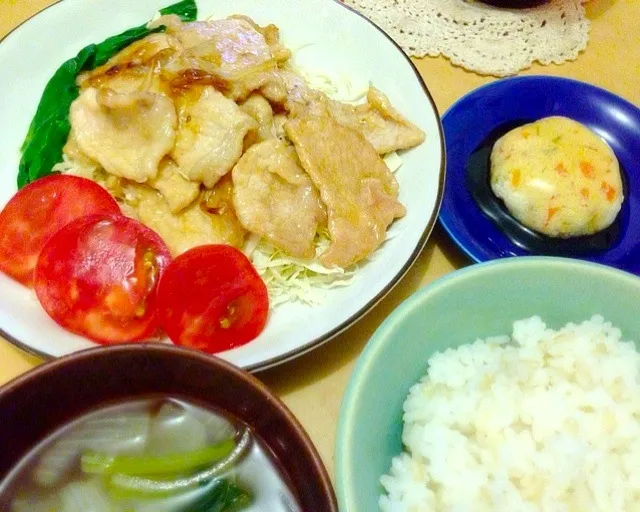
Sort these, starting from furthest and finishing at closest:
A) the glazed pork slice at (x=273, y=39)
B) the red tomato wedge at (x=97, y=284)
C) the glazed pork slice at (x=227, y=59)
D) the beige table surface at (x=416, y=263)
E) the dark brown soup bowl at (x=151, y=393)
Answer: the glazed pork slice at (x=273, y=39) < the glazed pork slice at (x=227, y=59) < the beige table surface at (x=416, y=263) < the red tomato wedge at (x=97, y=284) < the dark brown soup bowl at (x=151, y=393)

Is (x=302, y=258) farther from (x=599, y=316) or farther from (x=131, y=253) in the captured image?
(x=599, y=316)

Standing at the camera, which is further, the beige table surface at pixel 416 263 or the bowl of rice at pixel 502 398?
the beige table surface at pixel 416 263

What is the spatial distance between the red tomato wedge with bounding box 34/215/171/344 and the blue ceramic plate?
82cm

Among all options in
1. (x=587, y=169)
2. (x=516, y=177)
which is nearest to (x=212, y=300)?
(x=516, y=177)

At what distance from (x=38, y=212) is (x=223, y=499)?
36.1 inches

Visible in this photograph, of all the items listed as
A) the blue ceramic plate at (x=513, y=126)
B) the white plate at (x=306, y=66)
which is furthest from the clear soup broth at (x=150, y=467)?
the blue ceramic plate at (x=513, y=126)

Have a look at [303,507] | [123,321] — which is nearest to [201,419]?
[303,507]

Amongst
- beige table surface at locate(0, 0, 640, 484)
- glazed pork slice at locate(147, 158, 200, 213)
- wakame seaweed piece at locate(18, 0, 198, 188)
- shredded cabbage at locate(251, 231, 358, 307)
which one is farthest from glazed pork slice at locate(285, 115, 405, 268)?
wakame seaweed piece at locate(18, 0, 198, 188)

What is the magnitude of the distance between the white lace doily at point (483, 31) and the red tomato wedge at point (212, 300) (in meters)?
1.19

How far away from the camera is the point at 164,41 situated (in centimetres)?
180

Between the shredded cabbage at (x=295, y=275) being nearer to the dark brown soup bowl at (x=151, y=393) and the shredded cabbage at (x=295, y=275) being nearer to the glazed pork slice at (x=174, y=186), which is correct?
the glazed pork slice at (x=174, y=186)

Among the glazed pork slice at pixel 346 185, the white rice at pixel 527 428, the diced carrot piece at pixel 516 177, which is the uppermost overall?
the glazed pork slice at pixel 346 185

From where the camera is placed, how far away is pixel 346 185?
1.67 meters

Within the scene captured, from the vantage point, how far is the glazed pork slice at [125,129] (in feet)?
5.31
